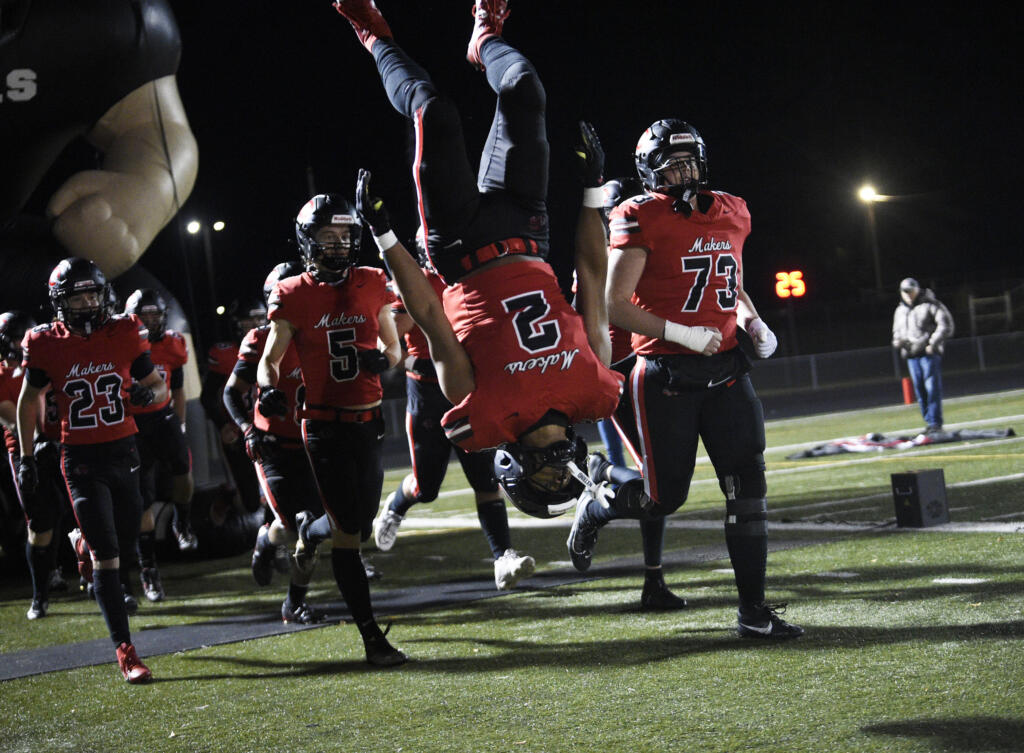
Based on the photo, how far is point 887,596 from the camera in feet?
18.5

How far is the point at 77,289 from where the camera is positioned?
19.7 feet

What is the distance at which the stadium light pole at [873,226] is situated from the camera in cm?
3528

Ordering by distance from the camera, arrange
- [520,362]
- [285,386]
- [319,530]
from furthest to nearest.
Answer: [285,386], [319,530], [520,362]

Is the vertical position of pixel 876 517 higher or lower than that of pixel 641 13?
lower

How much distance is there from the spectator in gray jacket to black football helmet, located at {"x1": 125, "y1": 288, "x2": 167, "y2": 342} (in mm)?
8813

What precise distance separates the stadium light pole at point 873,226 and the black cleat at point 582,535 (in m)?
32.0

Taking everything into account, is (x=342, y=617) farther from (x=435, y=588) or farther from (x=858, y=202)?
(x=858, y=202)

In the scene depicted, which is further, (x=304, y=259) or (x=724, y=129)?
(x=724, y=129)

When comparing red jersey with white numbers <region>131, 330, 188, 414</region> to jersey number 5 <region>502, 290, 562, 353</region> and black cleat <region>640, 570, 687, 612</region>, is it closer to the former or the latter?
black cleat <region>640, 570, 687, 612</region>

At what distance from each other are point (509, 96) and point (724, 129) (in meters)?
26.5

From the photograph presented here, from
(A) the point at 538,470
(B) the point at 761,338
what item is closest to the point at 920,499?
(B) the point at 761,338

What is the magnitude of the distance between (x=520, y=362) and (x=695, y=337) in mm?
1126

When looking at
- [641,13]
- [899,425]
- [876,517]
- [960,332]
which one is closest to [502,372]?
[876,517]

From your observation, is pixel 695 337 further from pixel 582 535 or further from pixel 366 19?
pixel 366 19
